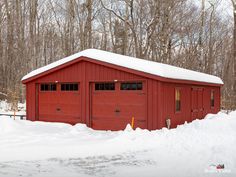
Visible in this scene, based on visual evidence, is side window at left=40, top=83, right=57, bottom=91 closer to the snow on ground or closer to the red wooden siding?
the red wooden siding

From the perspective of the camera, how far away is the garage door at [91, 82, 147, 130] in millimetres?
14500

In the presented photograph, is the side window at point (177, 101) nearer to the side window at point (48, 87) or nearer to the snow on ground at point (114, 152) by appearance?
the snow on ground at point (114, 152)

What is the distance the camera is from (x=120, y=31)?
39375 millimetres

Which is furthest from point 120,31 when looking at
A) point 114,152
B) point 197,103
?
point 114,152

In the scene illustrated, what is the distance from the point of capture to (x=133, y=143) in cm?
1158

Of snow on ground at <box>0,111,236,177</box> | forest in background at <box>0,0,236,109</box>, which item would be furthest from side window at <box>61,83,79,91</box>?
forest in background at <box>0,0,236,109</box>

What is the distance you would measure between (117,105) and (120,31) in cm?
2550

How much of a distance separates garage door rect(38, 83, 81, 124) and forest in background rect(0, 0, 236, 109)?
42.8 feet

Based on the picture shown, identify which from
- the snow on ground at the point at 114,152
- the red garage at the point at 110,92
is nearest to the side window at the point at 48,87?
the red garage at the point at 110,92

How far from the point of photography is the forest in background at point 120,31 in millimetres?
31375

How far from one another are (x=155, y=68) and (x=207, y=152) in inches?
210

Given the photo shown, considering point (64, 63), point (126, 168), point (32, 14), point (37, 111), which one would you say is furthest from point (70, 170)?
point (32, 14)

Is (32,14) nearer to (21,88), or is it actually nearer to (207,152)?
(21,88)

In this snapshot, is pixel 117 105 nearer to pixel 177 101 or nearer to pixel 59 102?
pixel 177 101
